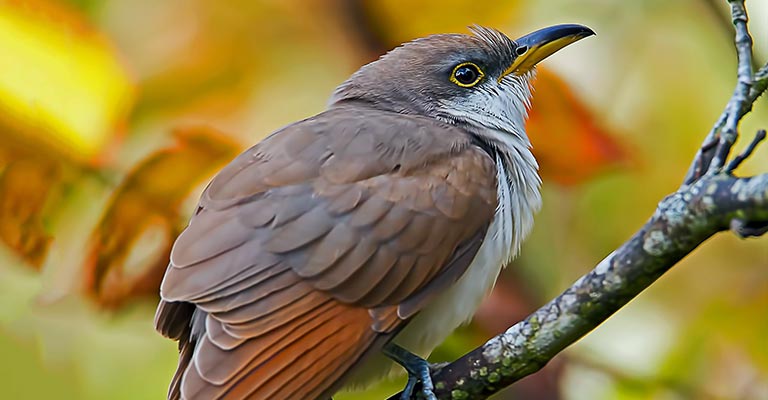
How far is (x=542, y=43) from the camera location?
4285 millimetres

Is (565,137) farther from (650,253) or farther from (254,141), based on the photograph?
(650,253)

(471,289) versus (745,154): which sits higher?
(745,154)

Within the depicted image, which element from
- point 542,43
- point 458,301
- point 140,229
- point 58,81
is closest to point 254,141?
point 140,229

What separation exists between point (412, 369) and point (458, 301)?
321mm

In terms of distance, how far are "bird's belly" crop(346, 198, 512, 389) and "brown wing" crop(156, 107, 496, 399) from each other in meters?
0.10

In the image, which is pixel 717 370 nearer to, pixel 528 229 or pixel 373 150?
pixel 528 229

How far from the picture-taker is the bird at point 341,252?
3072 millimetres

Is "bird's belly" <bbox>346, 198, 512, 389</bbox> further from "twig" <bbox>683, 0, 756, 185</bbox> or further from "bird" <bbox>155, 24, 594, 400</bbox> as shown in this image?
"twig" <bbox>683, 0, 756, 185</bbox>

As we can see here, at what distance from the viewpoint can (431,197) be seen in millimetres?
3414

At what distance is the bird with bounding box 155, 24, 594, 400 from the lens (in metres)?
A: 3.07

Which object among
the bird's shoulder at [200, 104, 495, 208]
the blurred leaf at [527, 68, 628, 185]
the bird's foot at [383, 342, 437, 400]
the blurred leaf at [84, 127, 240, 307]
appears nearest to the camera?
the bird's foot at [383, 342, 437, 400]

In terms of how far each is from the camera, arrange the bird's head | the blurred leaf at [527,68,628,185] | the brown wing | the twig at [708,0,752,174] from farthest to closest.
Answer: the blurred leaf at [527,68,628,185] → the bird's head → the brown wing → the twig at [708,0,752,174]

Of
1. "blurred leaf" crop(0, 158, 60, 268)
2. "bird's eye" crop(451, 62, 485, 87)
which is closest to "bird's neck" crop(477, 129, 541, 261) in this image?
"bird's eye" crop(451, 62, 485, 87)

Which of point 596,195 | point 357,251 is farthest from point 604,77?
point 357,251
